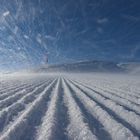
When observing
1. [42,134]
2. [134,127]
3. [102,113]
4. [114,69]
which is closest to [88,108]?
[102,113]

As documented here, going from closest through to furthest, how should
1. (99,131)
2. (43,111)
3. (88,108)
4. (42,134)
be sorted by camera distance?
(42,134), (99,131), (43,111), (88,108)

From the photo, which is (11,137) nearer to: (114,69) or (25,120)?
(25,120)

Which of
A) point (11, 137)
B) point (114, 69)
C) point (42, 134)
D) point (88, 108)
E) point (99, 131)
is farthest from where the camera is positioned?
point (114, 69)

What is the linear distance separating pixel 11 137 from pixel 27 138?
15.3 inches

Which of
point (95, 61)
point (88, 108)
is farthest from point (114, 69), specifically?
point (88, 108)

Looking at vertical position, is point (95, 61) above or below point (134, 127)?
above

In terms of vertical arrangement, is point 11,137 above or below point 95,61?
below

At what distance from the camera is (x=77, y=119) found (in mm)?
6523

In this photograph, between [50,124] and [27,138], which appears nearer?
[27,138]

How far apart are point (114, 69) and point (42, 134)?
519 feet

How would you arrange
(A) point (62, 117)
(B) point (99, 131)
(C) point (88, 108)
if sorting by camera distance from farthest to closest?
1. (C) point (88, 108)
2. (A) point (62, 117)
3. (B) point (99, 131)

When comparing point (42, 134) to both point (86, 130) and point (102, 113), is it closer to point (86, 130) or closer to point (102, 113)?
point (86, 130)

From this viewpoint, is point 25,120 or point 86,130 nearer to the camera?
point 86,130

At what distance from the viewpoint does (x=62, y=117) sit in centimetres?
695
